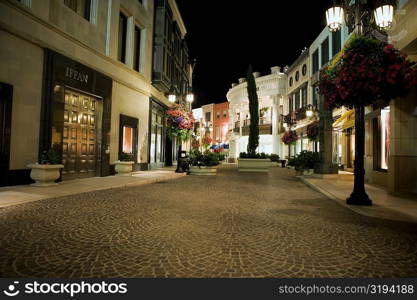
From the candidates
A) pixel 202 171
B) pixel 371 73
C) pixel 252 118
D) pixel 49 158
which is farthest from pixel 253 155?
pixel 371 73

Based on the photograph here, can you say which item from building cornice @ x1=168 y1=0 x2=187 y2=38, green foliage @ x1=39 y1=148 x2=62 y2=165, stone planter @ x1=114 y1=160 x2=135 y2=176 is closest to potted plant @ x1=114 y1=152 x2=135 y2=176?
stone planter @ x1=114 y1=160 x2=135 y2=176

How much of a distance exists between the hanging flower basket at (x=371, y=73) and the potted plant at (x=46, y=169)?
9491 millimetres

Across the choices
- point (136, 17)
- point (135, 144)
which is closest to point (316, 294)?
point (135, 144)

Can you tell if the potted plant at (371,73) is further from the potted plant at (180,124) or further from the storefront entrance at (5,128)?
the potted plant at (180,124)

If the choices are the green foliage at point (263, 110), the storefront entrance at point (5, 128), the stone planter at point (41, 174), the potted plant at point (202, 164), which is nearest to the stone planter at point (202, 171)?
the potted plant at point (202, 164)

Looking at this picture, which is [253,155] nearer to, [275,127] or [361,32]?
[275,127]

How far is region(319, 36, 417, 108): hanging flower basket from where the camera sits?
19.9 feet

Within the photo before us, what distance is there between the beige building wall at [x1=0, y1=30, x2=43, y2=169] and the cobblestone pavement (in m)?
4.42

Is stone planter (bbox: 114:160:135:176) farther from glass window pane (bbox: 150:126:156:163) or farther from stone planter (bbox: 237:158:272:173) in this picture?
stone planter (bbox: 237:158:272:173)

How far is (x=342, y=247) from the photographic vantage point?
3.68 m

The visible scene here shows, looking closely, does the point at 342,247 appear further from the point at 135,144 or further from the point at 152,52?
the point at 152,52

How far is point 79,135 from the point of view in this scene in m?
12.5

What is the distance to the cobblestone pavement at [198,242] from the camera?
291cm

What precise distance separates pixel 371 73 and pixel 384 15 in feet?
6.20
